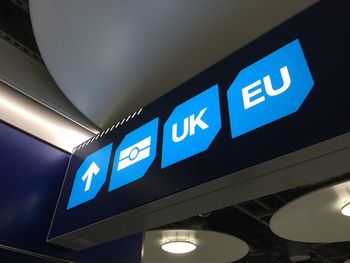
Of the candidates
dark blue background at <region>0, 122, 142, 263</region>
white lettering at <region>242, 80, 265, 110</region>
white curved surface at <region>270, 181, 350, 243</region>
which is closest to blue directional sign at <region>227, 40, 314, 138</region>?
white lettering at <region>242, 80, 265, 110</region>

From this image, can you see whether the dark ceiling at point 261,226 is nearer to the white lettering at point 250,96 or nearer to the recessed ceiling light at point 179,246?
the recessed ceiling light at point 179,246

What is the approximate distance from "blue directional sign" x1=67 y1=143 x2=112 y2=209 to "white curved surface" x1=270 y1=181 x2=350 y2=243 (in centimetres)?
213

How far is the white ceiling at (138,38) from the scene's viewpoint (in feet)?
4.43

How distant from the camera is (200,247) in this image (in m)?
4.02

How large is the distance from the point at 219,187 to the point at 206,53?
784 mm

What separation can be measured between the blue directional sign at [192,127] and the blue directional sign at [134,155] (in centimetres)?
7

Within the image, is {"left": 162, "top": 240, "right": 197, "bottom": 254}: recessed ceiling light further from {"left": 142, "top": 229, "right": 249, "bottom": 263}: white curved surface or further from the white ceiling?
the white ceiling

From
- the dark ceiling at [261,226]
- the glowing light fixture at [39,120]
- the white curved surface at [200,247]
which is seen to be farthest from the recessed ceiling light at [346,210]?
the glowing light fixture at [39,120]

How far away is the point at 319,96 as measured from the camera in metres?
0.82

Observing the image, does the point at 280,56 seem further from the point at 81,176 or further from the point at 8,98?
the point at 8,98

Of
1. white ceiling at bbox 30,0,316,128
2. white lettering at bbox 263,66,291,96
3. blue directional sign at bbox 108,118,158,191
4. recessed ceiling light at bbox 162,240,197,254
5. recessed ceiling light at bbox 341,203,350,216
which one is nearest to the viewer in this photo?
white lettering at bbox 263,66,291,96

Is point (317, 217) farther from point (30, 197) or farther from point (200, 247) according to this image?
point (30, 197)

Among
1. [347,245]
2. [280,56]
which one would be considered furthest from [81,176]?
[347,245]

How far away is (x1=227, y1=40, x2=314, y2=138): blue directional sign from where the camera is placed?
0.87 metres
